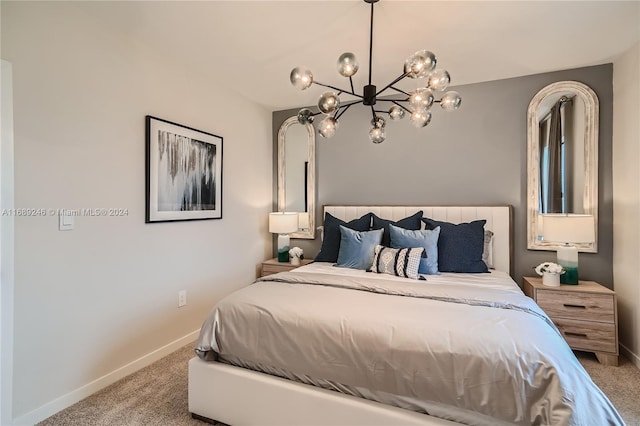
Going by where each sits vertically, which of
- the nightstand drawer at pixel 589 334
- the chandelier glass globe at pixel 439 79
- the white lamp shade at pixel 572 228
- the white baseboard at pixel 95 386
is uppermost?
the chandelier glass globe at pixel 439 79

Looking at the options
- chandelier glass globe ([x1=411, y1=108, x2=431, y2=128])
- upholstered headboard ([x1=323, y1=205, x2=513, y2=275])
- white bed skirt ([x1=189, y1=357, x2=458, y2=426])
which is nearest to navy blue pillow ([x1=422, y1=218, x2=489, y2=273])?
upholstered headboard ([x1=323, y1=205, x2=513, y2=275])

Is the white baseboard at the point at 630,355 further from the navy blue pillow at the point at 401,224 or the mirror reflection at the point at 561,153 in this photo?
the navy blue pillow at the point at 401,224

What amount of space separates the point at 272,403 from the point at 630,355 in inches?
114

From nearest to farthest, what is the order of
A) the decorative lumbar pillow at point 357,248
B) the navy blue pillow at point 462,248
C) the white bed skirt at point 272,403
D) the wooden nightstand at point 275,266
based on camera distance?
the white bed skirt at point 272,403, the navy blue pillow at point 462,248, the decorative lumbar pillow at point 357,248, the wooden nightstand at point 275,266

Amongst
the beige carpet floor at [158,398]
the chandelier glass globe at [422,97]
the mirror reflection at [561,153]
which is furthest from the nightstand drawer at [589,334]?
the chandelier glass globe at [422,97]

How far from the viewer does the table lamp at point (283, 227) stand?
3641mm

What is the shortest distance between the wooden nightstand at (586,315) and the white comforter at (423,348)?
1073 mm

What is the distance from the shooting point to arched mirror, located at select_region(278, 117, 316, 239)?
3965 millimetres

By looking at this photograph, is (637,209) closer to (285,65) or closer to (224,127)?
(285,65)

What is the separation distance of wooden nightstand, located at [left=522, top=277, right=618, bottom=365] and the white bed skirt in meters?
1.86

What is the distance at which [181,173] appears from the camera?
2789 mm

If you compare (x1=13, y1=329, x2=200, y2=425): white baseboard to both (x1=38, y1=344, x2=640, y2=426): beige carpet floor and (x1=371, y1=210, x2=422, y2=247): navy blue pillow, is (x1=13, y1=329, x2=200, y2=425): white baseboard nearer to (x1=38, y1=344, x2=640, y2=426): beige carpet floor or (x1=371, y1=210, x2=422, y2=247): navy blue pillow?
(x1=38, y1=344, x2=640, y2=426): beige carpet floor

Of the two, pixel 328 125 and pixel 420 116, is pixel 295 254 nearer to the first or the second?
pixel 328 125

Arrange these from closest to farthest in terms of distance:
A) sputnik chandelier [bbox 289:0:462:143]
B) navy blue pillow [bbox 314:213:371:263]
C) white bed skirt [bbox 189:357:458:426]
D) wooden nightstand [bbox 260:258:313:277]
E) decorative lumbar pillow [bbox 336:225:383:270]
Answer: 1. white bed skirt [bbox 189:357:458:426]
2. sputnik chandelier [bbox 289:0:462:143]
3. decorative lumbar pillow [bbox 336:225:383:270]
4. navy blue pillow [bbox 314:213:371:263]
5. wooden nightstand [bbox 260:258:313:277]
